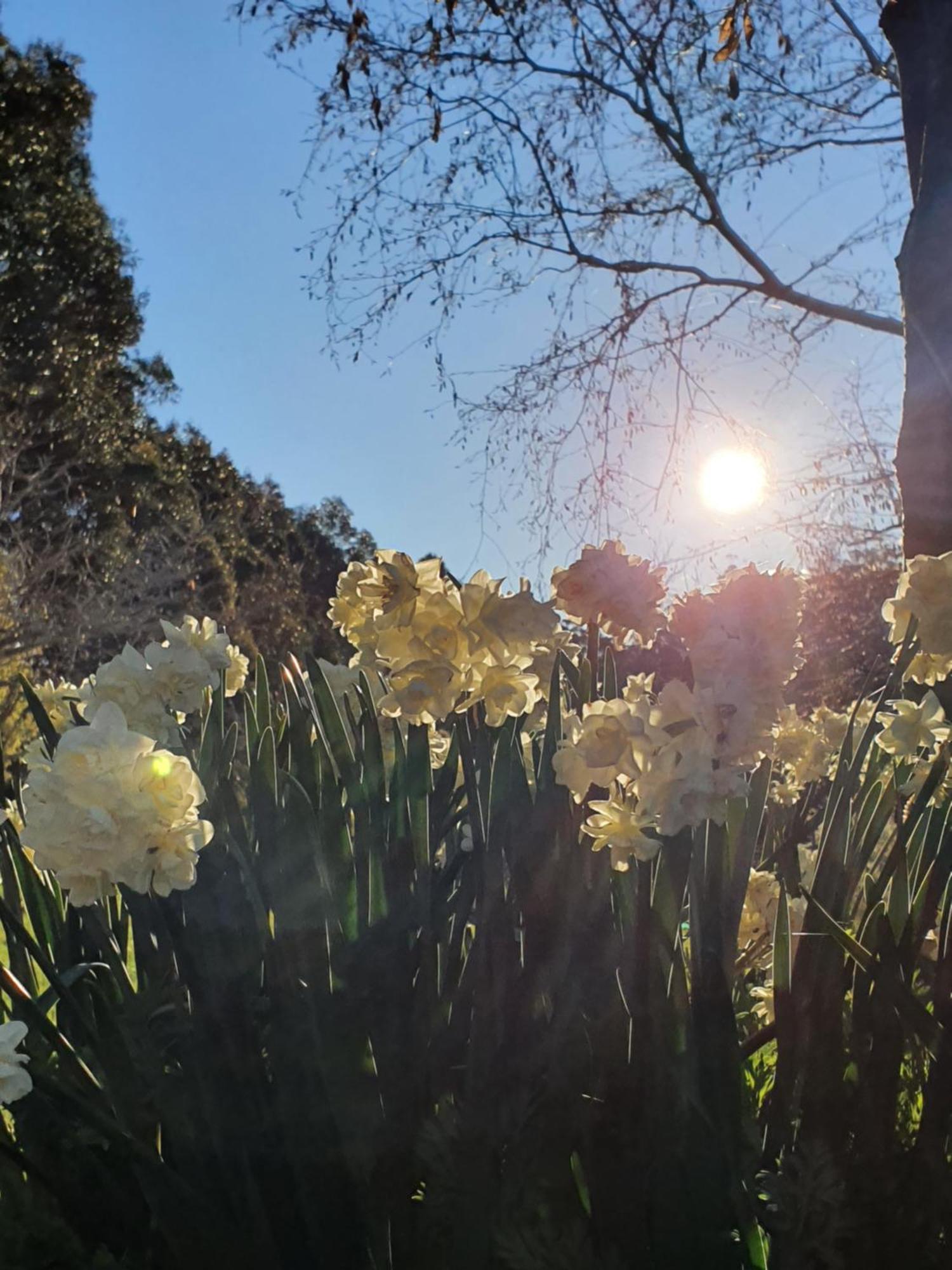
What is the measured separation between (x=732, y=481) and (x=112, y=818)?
5.33 m

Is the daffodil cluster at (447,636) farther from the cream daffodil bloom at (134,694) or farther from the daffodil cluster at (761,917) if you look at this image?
the daffodil cluster at (761,917)

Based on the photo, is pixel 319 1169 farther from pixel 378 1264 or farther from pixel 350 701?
pixel 350 701

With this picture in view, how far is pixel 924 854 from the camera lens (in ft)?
4.12

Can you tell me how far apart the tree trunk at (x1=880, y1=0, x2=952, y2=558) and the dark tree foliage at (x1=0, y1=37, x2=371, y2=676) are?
339 inches

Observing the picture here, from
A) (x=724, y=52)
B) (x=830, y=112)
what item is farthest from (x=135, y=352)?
(x=724, y=52)

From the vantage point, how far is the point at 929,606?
3.64ft

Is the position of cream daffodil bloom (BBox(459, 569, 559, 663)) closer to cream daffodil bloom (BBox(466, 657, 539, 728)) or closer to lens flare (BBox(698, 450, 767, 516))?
cream daffodil bloom (BBox(466, 657, 539, 728))

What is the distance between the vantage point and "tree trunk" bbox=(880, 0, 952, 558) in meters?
2.31

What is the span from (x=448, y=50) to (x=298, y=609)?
1341cm

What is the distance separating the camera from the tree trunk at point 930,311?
7.59ft

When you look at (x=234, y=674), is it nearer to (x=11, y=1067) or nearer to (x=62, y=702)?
(x=62, y=702)

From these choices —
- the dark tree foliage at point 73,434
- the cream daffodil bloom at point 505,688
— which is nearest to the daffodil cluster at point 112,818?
the cream daffodil bloom at point 505,688

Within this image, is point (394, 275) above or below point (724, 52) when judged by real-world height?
above

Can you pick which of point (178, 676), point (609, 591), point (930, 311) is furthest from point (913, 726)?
point (930, 311)
